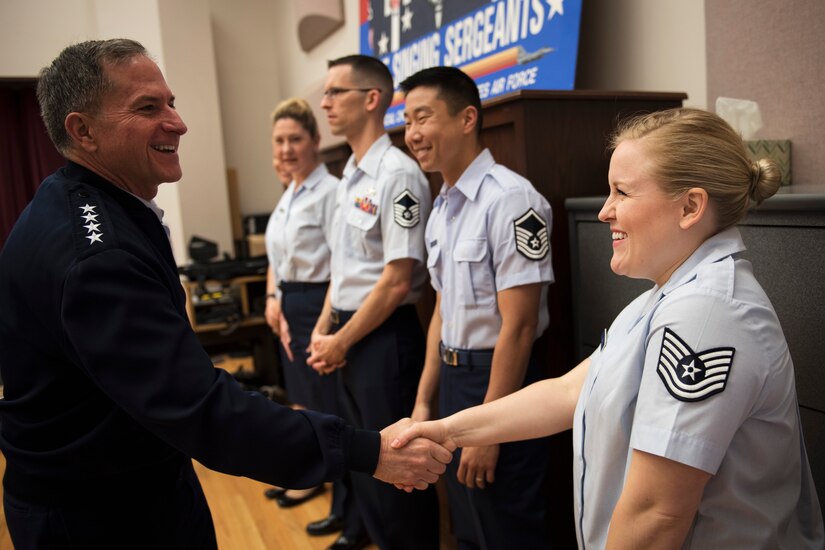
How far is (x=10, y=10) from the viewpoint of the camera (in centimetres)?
523

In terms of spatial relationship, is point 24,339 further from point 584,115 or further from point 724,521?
point 584,115

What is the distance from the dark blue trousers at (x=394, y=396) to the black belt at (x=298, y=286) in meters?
0.53

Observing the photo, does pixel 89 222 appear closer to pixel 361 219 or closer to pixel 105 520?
pixel 105 520

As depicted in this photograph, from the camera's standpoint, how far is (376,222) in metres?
2.33

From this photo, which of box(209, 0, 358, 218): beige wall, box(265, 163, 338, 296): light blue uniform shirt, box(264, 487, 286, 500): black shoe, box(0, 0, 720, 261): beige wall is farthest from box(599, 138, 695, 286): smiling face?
box(209, 0, 358, 218): beige wall

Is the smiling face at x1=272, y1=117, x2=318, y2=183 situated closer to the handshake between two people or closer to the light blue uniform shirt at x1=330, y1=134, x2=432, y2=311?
the light blue uniform shirt at x1=330, y1=134, x2=432, y2=311

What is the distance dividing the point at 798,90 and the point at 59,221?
183 cm

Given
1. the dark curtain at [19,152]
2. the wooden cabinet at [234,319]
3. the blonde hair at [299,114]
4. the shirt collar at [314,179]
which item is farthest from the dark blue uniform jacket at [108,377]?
the dark curtain at [19,152]

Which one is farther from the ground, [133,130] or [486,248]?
[133,130]

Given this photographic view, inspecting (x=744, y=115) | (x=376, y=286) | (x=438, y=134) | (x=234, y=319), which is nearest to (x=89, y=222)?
(x=438, y=134)

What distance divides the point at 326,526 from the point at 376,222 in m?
1.41

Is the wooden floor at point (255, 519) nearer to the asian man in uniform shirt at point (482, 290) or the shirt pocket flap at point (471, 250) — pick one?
the asian man in uniform shirt at point (482, 290)

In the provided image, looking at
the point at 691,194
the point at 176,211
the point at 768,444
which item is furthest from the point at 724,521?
the point at 176,211

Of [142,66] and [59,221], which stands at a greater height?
[142,66]
